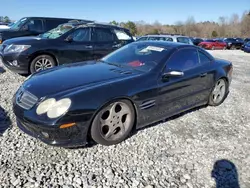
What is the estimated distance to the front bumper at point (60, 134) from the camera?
2.64 metres

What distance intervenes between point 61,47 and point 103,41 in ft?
4.48

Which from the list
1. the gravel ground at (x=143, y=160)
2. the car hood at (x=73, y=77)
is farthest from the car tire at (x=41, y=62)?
the car hood at (x=73, y=77)

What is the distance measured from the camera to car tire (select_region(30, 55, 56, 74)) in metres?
5.92

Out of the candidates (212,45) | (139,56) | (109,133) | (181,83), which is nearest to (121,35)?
(139,56)

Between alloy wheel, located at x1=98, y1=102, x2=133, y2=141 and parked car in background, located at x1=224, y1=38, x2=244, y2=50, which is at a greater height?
alloy wheel, located at x1=98, y1=102, x2=133, y2=141

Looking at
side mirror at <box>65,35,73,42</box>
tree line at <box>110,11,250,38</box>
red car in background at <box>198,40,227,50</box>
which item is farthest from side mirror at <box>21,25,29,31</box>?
tree line at <box>110,11,250,38</box>

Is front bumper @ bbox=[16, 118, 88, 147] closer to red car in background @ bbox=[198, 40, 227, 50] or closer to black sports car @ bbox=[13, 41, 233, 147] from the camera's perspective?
black sports car @ bbox=[13, 41, 233, 147]

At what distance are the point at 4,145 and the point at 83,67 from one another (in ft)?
5.37

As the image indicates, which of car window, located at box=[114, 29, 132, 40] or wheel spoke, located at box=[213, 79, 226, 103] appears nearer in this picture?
wheel spoke, located at box=[213, 79, 226, 103]

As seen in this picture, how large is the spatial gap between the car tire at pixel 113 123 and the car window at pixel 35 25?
906 centimetres

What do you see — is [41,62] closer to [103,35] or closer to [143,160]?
[103,35]

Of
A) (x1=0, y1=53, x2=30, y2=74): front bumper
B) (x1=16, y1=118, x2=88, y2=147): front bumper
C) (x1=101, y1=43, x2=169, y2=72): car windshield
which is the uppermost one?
(x1=101, y1=43, x2=169, y2=72): car windshield

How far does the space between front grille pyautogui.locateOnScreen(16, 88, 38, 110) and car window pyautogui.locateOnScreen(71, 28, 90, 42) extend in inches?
148

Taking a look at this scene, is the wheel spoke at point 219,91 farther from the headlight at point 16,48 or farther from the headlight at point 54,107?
the headlight at point 16,48
